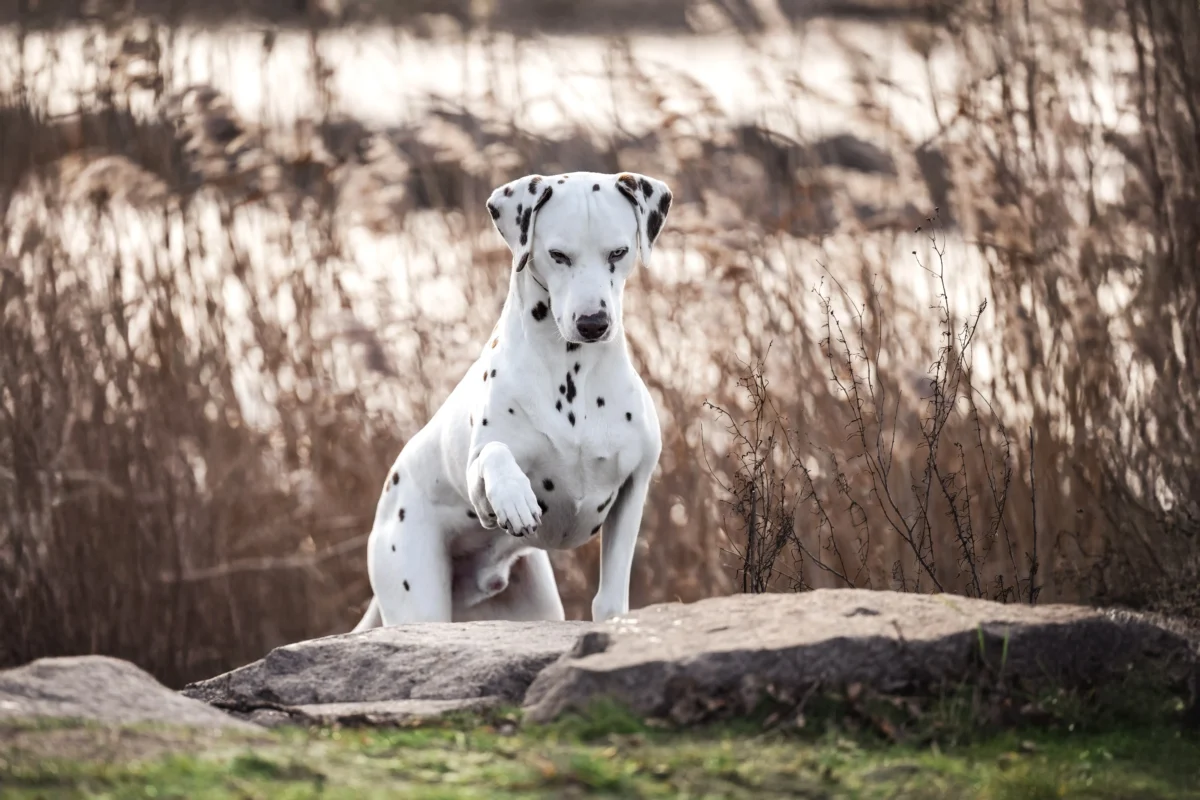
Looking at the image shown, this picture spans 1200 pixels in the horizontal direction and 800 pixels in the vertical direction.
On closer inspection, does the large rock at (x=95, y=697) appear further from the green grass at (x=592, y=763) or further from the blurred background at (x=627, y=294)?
the blurred background at (x=627, y=294)

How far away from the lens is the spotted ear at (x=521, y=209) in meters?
4.36

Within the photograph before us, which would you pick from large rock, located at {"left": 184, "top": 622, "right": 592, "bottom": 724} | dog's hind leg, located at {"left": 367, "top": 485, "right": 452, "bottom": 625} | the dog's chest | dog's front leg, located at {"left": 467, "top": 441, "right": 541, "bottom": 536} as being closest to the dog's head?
the dog's chest

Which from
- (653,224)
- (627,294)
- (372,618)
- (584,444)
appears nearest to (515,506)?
(584,444)

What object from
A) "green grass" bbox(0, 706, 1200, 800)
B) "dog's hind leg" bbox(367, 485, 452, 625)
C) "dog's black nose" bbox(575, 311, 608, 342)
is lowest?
"green grass" bbox(0, 706, 1200, 800)

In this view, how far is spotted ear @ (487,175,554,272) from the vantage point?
4359mm

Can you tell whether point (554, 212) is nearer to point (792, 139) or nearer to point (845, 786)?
point (845, 786)

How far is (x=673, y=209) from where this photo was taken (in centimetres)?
713

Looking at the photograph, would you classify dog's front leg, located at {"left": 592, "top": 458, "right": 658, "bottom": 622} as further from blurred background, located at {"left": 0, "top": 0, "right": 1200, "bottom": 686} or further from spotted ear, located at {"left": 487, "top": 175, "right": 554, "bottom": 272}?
blurred background, located at {"left": 0, "top": 0, "right": 1200, "bottom": 686}

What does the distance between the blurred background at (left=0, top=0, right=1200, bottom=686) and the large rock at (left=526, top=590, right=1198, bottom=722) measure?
2110 mm

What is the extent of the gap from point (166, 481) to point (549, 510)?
8.68ft

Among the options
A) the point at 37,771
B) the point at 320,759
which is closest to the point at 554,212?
the point at 320,759

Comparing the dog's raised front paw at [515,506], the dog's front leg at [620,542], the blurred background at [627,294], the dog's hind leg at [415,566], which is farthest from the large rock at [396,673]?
the blurred background at [627,294]

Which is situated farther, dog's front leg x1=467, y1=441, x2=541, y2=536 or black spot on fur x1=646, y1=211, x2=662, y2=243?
black spot on fur x1=646, y1=211, x2=662, y2=243

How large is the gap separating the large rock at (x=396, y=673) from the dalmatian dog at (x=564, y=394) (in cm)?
31
